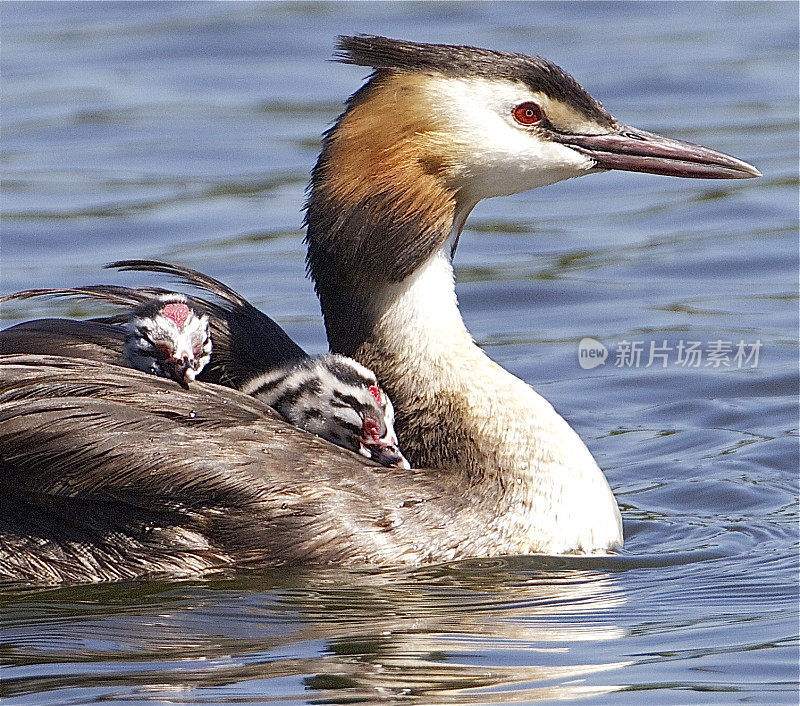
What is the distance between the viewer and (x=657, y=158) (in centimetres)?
718

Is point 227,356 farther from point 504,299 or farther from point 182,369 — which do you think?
point 504,299

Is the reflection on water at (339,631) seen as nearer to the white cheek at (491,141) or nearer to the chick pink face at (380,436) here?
the chick pink face at (380,436)

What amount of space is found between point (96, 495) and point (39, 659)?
2.36 feet

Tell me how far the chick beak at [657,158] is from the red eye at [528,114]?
29 centimetres

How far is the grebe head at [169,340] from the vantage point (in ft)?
21.4

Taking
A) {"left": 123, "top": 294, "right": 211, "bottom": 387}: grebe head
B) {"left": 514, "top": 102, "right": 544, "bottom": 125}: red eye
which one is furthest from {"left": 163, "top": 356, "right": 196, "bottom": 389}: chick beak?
{"left": 514, "top": 102, "right": 544, "bottom": 125}: red eye

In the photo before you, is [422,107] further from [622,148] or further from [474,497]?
[474,497]

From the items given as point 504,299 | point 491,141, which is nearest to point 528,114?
point 491,141

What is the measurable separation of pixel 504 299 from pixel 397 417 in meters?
3.94

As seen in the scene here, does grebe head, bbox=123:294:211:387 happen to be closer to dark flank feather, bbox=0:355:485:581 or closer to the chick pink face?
dark flank feather, bbox=0:355:485:581

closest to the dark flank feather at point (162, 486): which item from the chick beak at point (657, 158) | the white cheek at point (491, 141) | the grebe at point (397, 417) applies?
the grebe at point (397, 417)

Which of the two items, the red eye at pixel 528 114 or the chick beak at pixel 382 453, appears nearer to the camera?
the chick beak at pixel 382 453

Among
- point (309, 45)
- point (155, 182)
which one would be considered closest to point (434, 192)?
point (155, 182)

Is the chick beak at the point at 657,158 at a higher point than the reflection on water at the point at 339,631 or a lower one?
higher
